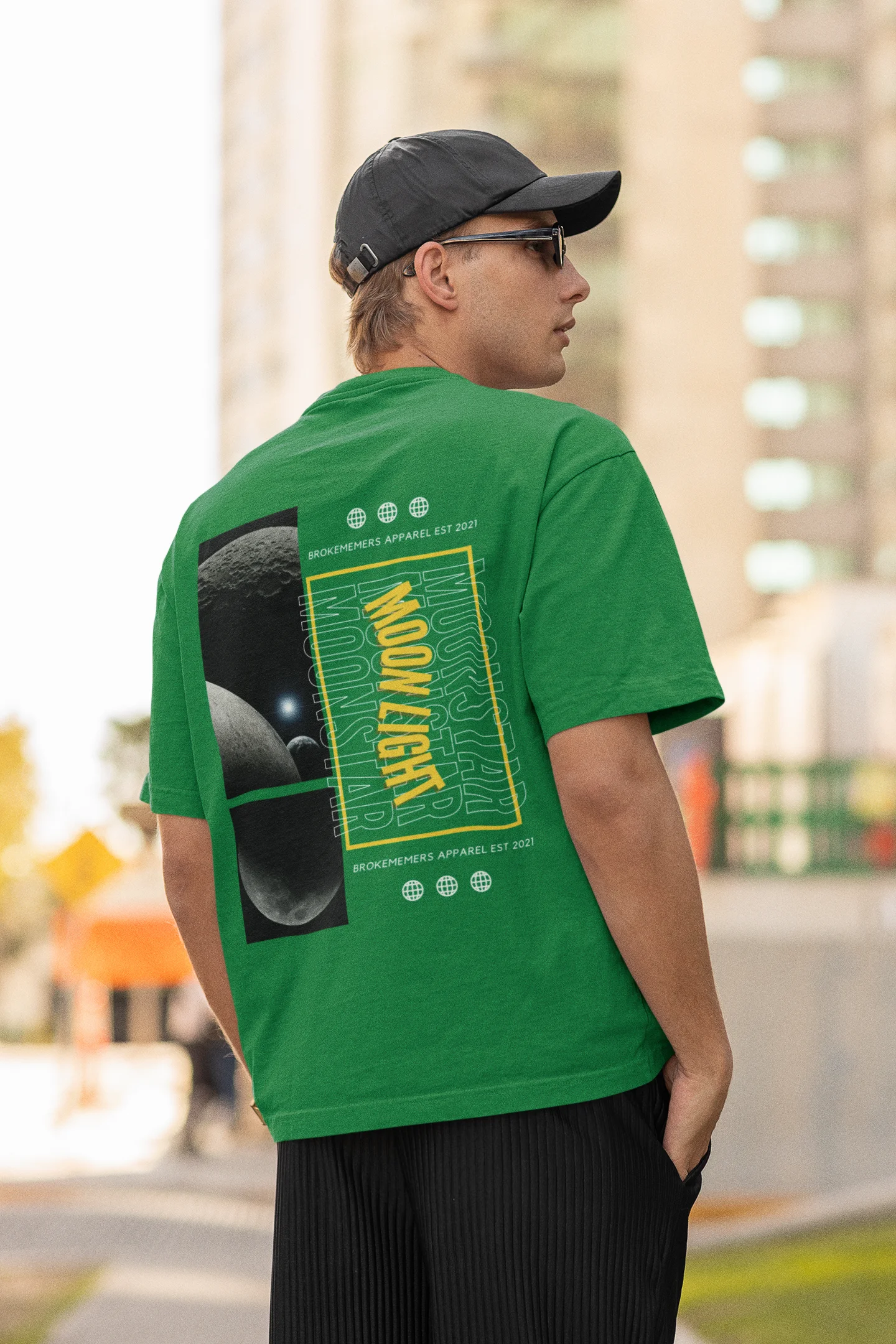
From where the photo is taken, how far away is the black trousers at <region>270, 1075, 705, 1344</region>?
1.81m

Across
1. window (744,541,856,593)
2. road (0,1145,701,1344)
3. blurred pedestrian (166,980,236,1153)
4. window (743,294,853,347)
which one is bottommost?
window (744,541,856,593)

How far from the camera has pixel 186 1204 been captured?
522 inches

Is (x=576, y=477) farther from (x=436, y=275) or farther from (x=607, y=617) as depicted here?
(x=436, y=275)

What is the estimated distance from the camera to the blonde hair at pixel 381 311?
211 centimetres

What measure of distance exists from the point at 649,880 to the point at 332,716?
0.39m

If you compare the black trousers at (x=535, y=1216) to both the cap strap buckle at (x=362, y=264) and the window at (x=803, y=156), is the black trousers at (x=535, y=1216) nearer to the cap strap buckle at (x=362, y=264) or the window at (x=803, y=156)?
the cap strap buckle at (x=362, y=264)

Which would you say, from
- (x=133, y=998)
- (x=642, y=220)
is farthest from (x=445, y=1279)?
(x=642, y=220)

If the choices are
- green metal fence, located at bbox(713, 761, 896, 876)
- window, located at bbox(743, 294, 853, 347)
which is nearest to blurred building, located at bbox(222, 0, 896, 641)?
window, located at bbox(743, 294, 853, 347)

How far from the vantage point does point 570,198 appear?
2.09m

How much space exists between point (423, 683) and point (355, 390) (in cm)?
40

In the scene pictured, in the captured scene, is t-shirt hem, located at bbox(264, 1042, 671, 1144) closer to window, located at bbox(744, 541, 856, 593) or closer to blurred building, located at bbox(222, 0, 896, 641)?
blurred building, located at bbox(222, 0, 896, 641)

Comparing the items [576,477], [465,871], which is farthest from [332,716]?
[576,477]

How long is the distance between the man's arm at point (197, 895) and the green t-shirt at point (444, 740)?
0.12 m

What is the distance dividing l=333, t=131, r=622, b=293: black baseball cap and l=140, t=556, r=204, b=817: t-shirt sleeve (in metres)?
0.45
